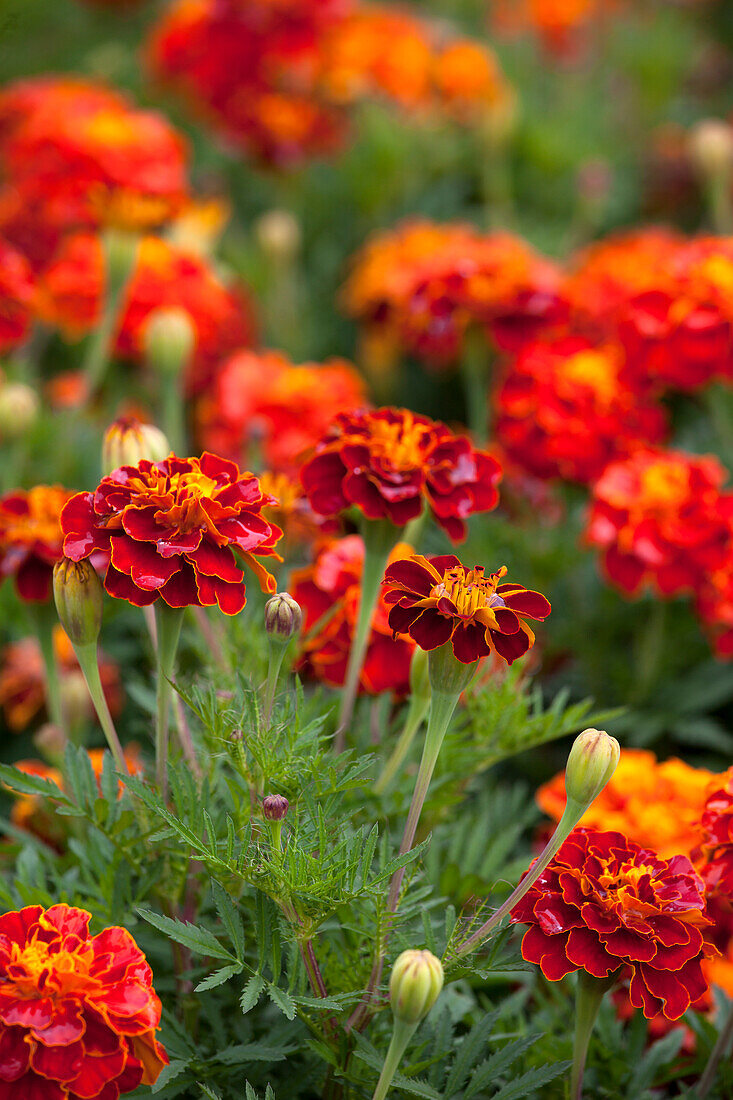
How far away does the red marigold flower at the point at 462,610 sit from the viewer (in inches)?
25.1

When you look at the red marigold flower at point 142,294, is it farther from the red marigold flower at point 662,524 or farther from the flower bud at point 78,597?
the flower bud at point 78,597

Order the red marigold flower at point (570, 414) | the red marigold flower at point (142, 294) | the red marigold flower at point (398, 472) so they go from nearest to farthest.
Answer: the red marigold flower at point (398, 472) → the red marigold flower at point (570, 414) → the red marigold flower at point (142, 294)

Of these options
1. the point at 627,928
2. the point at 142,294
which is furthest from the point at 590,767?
the point at 142,294

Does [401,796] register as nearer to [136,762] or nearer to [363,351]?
[136,762]

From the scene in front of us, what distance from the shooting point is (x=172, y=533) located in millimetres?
674

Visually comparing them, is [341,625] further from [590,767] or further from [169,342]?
[169,342]

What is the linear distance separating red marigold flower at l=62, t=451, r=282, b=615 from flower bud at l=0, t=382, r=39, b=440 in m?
0.47

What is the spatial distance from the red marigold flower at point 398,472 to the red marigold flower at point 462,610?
0.42 feet

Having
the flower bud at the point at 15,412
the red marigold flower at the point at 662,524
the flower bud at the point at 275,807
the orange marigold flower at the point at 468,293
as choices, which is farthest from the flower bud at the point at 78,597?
the orange marigold flower at the point at 468,293

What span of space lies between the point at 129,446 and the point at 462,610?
0.97 ft

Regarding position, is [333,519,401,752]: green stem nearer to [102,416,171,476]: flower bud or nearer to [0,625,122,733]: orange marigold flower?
[102,416,171,476]: flower bud

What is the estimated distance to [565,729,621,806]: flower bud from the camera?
641 millimetres

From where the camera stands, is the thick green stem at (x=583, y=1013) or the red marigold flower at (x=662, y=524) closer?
the thick green stem at (x=583, y=1013)

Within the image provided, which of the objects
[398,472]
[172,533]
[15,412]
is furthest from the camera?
[15,412]
